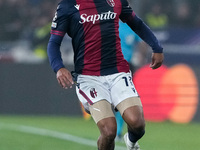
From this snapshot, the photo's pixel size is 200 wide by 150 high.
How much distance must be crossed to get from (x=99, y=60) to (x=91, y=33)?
296 mm

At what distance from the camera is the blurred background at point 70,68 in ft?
53.1

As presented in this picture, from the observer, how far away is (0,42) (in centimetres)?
1719

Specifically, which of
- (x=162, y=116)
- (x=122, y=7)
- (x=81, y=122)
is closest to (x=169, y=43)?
(x=162, y=116)

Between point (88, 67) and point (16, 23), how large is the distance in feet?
34.5

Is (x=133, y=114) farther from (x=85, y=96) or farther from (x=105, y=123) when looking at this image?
(x=85, y=96)

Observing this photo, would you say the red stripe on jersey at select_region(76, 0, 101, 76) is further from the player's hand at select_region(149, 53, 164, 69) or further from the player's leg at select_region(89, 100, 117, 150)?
the player's hand at select_region(149, 53, 164, 69)

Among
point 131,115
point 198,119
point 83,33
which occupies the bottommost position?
point 198,119

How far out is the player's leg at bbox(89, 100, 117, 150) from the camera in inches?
281

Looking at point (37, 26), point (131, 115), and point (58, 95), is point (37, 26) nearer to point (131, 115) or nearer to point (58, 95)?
point (58, 95)

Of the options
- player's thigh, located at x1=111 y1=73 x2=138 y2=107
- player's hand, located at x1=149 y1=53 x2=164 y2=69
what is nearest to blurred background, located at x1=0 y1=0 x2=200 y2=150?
player's hand, located at x1=149 y1=53 x2=164 y2=69

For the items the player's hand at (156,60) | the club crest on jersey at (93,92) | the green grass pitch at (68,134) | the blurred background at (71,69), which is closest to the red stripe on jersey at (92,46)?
the club crest on jersey at (93,92)

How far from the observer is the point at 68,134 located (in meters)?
12.5

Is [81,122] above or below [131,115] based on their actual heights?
below

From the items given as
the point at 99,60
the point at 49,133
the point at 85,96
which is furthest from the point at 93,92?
the point at 49,133
